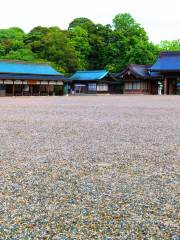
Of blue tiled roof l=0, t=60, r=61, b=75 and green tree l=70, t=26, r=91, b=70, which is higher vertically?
green tree l=70, t=26, r=91, b=70

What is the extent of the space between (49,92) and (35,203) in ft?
137

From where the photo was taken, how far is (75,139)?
25.3 ft

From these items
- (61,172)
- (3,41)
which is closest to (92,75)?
(3,41)

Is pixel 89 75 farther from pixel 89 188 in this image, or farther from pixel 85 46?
pixel 89 188

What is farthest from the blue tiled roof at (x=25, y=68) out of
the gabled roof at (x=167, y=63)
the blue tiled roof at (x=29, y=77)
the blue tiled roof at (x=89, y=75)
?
the gabled roof at (x=167, y=63)

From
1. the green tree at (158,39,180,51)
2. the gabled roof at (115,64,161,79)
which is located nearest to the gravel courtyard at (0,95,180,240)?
the gabled roof at (115,64,161,79)

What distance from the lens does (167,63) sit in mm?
47000

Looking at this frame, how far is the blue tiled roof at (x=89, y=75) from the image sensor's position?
48294mm

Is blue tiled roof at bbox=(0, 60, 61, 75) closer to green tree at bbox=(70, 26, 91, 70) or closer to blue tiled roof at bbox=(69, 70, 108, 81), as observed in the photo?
blue tiled roof at bbox=(69, 70, 108, 81)

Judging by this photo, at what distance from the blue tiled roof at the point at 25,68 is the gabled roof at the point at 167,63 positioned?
12839mm

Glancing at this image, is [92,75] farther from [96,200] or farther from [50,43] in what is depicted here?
[96,200]

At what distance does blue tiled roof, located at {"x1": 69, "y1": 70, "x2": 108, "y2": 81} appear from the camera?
48294 mm

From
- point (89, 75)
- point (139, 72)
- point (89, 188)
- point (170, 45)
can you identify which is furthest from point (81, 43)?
point (89, 188)

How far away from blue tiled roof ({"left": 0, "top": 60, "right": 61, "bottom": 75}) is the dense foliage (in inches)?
177
